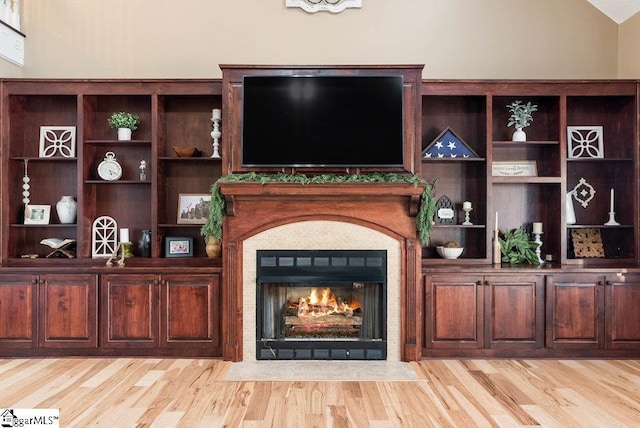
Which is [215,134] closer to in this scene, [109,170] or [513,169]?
[109,170]

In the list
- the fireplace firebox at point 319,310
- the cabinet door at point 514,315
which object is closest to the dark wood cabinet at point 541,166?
the cabinet door at point 514,315

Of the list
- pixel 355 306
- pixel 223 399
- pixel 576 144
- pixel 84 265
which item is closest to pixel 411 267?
pixel 355 306

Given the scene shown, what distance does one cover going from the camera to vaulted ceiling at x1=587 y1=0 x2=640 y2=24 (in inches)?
170

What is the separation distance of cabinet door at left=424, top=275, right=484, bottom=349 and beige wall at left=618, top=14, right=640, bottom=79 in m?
2.59

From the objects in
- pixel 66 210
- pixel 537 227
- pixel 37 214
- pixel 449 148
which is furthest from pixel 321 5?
pixel 37 214

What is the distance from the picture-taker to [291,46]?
179 inches

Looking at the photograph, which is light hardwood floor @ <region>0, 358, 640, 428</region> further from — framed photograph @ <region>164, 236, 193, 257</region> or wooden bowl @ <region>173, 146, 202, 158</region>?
wooden bowl @ <region>173, 146, 202, 158</region>

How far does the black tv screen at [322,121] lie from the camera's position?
3854 millimetres

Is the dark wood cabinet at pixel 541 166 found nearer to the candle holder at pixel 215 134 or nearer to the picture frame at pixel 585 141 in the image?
the picture frame at pixel 585 141

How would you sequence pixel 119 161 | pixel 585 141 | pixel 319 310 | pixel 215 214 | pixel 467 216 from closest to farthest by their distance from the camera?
pixel 215 214 → pixel 319 310 → pixel 467 216 → pixel 585 141 → pixel 119 161

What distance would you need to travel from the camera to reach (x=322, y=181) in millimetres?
3705

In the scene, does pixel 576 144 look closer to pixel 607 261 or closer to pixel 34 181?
pixel 607 261

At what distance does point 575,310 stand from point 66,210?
4.69 metres

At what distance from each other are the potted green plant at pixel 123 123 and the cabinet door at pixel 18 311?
58.1 inches
